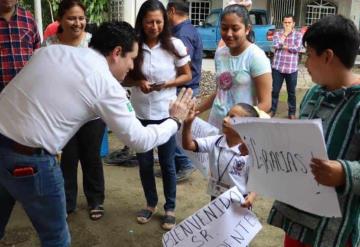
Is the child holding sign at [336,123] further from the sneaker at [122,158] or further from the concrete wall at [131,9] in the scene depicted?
the concrete wall at [131,9]

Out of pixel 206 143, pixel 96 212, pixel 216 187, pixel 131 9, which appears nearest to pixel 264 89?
pixel 206 143

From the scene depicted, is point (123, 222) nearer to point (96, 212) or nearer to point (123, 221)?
point (123, 221)

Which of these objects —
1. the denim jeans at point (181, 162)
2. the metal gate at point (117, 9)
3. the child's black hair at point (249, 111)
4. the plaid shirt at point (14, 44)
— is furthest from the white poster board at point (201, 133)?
the metal gate at point (117, 9)

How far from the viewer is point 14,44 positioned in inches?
124

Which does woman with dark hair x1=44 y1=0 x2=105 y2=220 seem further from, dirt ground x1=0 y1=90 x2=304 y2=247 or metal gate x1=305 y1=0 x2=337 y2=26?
metal gate x1=305 y1=0 x2=337 y2=26

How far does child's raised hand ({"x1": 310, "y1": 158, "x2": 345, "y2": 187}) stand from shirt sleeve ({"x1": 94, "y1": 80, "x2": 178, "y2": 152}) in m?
0.96

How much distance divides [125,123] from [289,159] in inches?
33.7

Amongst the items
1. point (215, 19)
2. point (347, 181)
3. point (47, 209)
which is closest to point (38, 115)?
point (47, 209)

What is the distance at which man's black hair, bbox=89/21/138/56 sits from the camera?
6.82ft

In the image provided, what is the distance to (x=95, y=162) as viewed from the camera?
3301 mm

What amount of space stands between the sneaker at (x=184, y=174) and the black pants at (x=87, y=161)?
90 cm

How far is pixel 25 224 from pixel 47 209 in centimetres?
136

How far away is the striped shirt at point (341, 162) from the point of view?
1.43 m

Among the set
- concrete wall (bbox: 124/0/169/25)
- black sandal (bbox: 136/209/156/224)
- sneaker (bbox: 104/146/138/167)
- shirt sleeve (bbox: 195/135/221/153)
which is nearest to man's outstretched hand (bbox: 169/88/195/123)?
shirt sleeve (bbox: 195/135/221/153)
